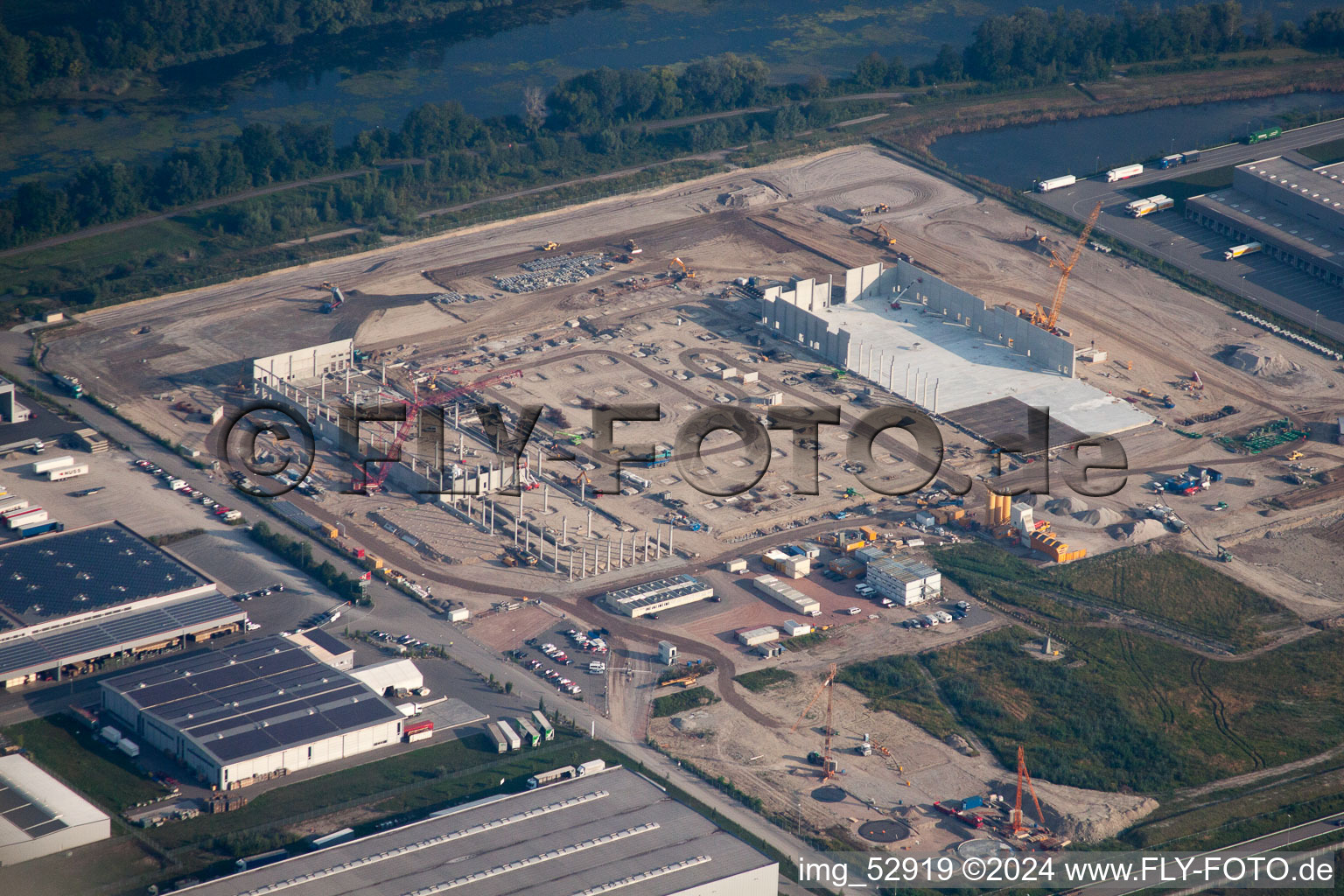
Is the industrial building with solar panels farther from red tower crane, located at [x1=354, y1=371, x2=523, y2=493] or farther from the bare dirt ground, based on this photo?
the bare dirt ground

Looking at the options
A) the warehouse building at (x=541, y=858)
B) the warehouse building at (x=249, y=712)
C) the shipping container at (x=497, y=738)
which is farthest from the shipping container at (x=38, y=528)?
the warehouse building at (x=541, y=858)

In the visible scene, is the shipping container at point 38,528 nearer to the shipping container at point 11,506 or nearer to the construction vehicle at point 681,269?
the shipping container at point 11,506

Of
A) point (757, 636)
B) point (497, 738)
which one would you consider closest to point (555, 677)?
point (497, 738)

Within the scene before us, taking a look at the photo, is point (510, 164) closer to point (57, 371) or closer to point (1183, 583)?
point (57, 371)

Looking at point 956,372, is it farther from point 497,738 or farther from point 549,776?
point 549,776

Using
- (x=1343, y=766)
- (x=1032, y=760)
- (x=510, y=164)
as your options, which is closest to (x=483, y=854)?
(x=1032, y=760)

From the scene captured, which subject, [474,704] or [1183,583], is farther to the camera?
[1183,583]
